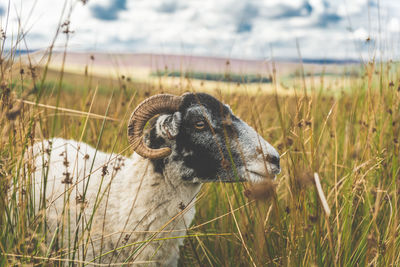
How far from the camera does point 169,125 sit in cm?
328

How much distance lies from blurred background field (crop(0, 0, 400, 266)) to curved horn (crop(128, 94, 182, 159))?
0.14 metres

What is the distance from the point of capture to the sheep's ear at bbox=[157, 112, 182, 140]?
10.7 feet

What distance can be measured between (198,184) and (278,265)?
1201mm

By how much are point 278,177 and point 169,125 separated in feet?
6.06

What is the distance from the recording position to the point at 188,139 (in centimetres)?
329

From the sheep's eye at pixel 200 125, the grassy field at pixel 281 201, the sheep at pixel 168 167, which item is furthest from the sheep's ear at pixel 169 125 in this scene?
the grassy field at pixel 281 201

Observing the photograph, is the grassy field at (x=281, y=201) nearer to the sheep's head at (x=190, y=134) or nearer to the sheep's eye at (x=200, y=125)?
the sheep's head at (x=190, y=134)

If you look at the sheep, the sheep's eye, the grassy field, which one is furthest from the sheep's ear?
the grassy field

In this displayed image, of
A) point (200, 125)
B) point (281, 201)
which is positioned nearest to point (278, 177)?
point (281, 201)

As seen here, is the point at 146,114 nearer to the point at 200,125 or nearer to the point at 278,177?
the point at 200,125

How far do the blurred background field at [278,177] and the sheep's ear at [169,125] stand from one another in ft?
1.11

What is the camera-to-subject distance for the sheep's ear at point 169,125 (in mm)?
3252

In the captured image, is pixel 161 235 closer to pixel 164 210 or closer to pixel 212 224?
pixel 164 210

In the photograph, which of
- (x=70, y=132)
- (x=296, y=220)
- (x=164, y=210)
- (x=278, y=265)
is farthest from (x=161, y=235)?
(x=70, y=132)
